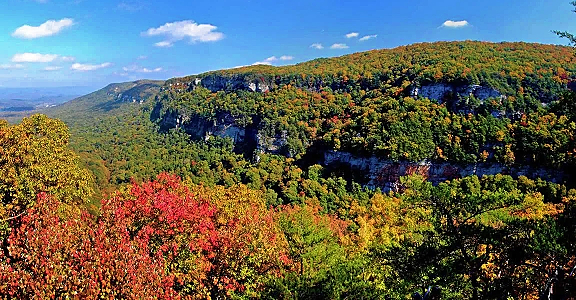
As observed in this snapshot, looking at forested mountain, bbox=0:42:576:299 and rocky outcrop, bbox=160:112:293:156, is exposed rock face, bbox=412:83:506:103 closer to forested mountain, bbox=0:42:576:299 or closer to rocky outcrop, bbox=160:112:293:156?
forested mountain, bbox=0:42:576:299

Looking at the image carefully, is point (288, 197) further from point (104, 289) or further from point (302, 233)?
point (104, 289)

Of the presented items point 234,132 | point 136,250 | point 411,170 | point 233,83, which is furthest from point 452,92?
point 136,250

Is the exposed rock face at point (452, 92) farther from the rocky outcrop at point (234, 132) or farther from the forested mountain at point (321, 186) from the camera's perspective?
the rocky outcrop at point (234, 132)

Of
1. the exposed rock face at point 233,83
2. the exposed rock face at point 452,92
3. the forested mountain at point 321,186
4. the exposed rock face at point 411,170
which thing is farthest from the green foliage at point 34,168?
the exposed rock face at point 233,83

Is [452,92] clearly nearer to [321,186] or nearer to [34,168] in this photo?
[321,186]

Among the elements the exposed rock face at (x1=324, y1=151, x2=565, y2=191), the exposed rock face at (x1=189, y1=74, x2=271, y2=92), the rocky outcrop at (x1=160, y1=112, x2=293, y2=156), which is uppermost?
the exposed rock face at (x1=189, y1=74, x2=271, y2=92)

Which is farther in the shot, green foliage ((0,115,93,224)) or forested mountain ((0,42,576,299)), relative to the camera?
green foliage ((0,115,93,224))

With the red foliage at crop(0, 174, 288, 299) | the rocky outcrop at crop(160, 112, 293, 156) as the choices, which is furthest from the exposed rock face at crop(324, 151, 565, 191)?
the red foliage at crop(0, 174, 288, 299)
